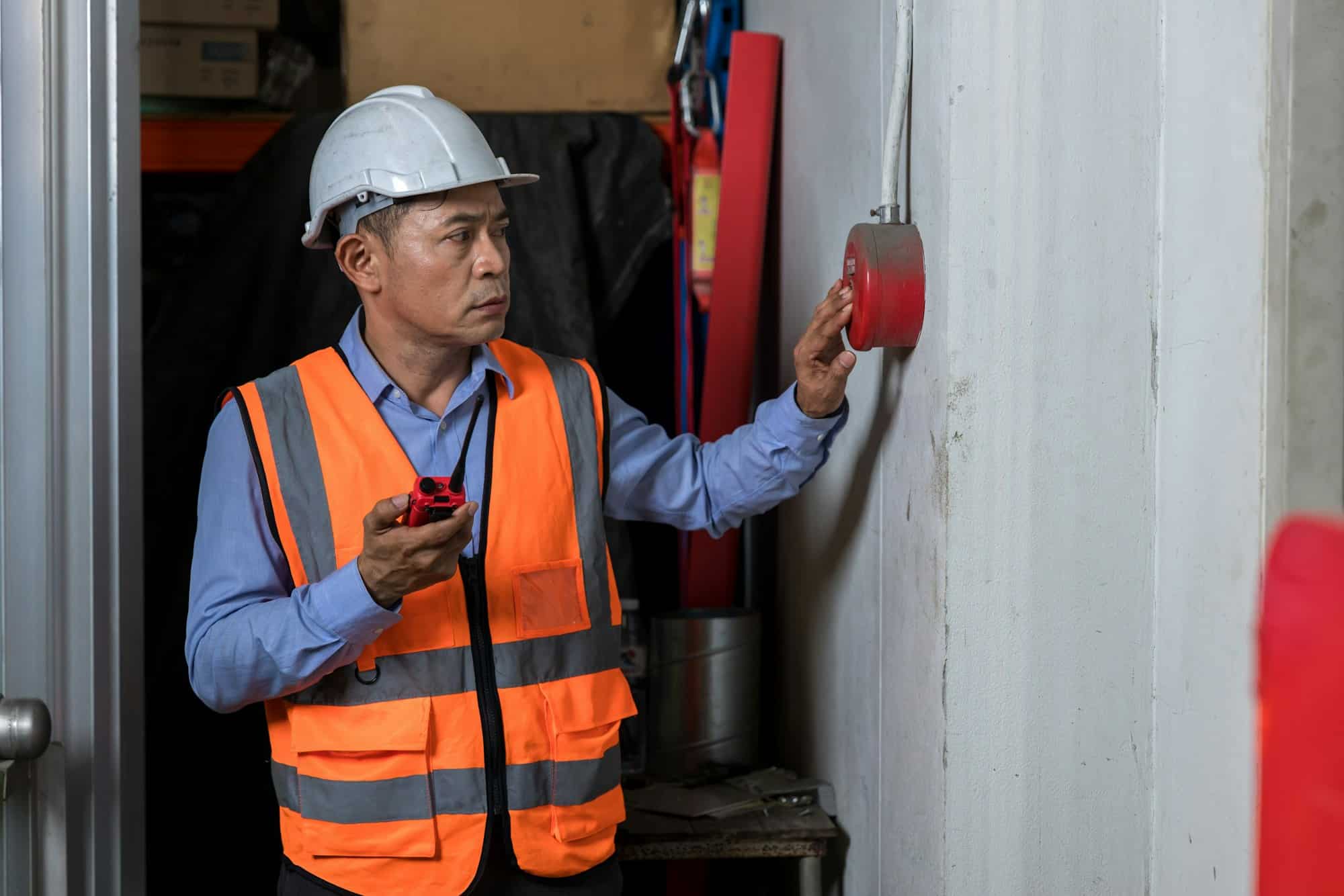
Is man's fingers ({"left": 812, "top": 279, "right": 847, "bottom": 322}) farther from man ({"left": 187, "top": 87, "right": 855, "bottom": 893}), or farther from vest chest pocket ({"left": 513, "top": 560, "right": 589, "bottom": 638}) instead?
vest chest pocket ({"left": 513, "top": 560, "right": 589, "bottom": 638})

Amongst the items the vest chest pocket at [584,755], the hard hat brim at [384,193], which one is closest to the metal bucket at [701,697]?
the vest chest pocket at [584,755]

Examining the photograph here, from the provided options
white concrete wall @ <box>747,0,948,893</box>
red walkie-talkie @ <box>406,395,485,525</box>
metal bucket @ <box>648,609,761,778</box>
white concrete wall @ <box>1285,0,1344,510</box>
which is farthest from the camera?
metal bucket @ <box>648,609,761,778</box>

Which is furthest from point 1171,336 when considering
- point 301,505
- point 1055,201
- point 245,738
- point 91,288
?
point 245,738

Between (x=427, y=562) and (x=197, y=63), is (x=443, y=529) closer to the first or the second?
(x=427, y=562)

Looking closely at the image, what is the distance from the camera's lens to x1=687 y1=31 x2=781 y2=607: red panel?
2354 millimetres

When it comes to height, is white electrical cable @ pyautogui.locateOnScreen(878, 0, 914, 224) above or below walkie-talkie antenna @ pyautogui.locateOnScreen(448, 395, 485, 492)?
above

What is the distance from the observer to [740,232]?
2.36 m

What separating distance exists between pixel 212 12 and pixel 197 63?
133 millimetres

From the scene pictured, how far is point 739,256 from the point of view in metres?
2.35

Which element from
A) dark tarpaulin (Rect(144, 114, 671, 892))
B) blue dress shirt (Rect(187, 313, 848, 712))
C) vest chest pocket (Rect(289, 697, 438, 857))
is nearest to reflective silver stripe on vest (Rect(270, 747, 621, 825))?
vest chest pocket (Rect(289, 697, 438, 857))

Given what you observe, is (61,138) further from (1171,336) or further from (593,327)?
(1171,336)

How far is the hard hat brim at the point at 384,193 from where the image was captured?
61.7 inches

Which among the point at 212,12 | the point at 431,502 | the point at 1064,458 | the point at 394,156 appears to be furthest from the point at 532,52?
the point at 1064,458

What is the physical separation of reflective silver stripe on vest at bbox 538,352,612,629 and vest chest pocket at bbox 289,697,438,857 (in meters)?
0.28
